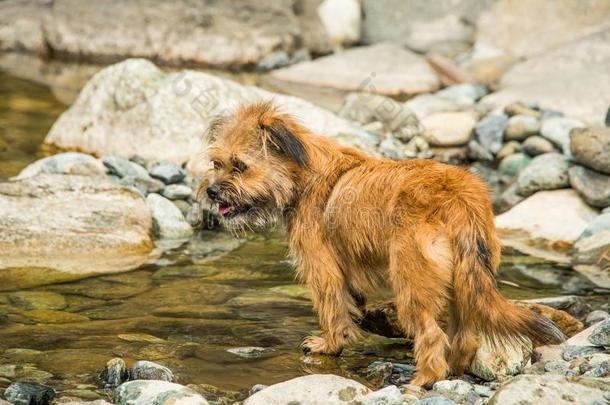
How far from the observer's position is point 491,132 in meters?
14.4

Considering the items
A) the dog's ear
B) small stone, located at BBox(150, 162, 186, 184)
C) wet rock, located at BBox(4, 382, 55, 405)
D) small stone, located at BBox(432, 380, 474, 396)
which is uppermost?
the dog's ear

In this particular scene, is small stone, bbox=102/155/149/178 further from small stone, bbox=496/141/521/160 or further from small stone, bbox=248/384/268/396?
small stone, bbox=248/384/268/396

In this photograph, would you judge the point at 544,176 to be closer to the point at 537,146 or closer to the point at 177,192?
the point at 537,146

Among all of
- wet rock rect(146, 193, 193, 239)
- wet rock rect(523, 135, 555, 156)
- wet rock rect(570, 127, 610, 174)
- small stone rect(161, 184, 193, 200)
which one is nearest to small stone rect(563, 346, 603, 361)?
wet rock rect(570, 127, 610, 174)

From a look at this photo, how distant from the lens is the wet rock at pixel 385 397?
19.9 ft

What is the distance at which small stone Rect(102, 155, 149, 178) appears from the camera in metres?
11.9

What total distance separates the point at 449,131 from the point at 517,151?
1154 mm

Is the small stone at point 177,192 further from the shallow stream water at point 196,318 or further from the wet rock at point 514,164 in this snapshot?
the wet rock at point 514,164

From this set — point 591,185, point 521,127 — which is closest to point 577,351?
point 591,185

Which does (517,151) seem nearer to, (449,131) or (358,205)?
(449,131)

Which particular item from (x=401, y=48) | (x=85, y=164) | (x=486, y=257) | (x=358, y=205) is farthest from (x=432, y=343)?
(x=401, y=48)

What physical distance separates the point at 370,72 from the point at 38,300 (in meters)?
11.4

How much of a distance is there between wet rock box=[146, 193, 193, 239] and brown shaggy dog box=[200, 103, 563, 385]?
3.19 metres

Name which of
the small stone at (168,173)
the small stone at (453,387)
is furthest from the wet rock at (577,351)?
the small stone at (168,173)
